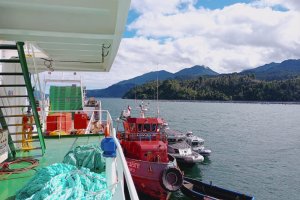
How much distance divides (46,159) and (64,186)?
343 centimetres

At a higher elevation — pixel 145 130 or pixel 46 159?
pixel 46 159

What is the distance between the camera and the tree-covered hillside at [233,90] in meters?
180

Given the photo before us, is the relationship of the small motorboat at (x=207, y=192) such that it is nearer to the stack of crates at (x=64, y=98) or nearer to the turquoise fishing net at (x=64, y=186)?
the turquoise fishing net at (x=64, y=186)

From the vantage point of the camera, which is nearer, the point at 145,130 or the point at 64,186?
the point at 64,186

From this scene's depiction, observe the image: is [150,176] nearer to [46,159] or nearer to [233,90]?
[46,159]

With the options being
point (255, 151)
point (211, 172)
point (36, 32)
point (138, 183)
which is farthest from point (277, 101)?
point (36, 32)

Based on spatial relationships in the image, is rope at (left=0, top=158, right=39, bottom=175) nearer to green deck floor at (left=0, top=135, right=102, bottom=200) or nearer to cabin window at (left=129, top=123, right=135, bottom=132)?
green deck floor at (left=0, top=135, right=102, bottom=200)

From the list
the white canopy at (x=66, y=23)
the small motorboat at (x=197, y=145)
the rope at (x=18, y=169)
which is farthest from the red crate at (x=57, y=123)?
the small motorboat at (x=197, y=145)

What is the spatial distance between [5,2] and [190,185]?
17.1 m

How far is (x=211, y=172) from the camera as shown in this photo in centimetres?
2761

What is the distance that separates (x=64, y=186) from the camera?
149 inches

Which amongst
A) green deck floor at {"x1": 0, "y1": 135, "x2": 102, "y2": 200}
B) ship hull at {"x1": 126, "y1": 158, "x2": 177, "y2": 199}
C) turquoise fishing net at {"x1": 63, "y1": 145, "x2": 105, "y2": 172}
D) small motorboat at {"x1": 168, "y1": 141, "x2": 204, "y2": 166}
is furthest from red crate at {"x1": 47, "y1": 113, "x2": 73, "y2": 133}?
small motorboat at {"x1": 168, "y1": 141, "x2": 204, "y2": 166}

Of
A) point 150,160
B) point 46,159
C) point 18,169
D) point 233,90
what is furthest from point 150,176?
point 233,90

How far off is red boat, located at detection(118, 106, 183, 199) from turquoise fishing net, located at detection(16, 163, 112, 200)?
1243 centimetres
